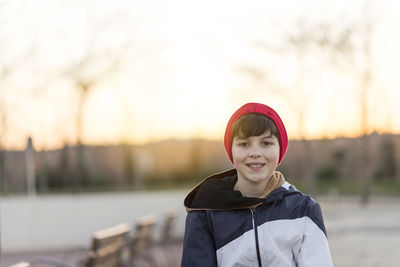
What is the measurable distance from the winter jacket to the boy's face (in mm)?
71

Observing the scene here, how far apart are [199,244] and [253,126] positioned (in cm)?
38

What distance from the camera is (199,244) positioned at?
7.50 ft

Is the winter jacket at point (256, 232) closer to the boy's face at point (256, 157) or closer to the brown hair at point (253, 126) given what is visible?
the boy's face at point (256, 157)

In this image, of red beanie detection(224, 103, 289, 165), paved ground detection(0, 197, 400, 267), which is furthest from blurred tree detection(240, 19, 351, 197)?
red beanie detection(224, 103, 289, 165)

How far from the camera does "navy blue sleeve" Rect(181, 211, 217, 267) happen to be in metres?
2.27

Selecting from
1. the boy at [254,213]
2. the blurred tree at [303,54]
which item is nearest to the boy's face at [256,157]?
the boy at [254,213]

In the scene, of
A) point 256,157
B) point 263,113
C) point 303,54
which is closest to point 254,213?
point 256,157

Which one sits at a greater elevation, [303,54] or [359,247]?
[303,54]

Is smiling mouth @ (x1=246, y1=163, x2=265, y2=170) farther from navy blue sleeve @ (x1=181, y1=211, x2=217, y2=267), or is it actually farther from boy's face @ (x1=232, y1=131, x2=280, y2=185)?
navy blue sleeve @ (x1=181, y1=211, x2=217, y2=267)

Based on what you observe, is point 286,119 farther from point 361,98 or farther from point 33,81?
point 33,81

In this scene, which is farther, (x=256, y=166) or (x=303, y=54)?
(x=303, y=54)

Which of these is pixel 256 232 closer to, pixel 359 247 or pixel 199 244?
pixel 199 244

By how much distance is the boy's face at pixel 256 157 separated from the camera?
2354mm

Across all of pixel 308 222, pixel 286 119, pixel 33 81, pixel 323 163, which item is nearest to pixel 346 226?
pixel 33 81
